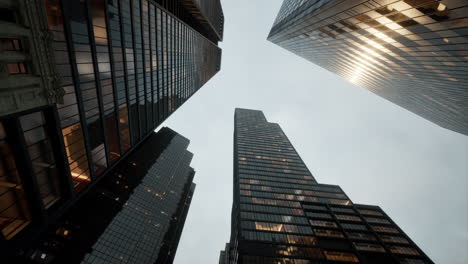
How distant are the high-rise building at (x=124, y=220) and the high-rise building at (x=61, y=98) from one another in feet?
64.9

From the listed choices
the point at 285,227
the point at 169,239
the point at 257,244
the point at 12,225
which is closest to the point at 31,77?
the point at 12,225

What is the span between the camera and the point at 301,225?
2392 inches

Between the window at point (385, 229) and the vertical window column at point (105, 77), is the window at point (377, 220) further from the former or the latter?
the vertical window column at point (105, 77)

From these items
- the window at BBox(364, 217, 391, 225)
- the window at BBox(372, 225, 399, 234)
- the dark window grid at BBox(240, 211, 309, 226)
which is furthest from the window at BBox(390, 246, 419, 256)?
the dark window grid at BBox(240, 211, 309, 226)

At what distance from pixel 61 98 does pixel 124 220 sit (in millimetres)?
66191

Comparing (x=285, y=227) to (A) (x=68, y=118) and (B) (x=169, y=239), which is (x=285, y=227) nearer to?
(B) (x=169, y=239)

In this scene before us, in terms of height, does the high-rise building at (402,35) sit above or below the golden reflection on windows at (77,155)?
above

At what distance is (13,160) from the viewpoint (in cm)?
1449

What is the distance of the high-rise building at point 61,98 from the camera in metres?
13.3

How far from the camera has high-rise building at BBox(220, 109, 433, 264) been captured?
51562 mm

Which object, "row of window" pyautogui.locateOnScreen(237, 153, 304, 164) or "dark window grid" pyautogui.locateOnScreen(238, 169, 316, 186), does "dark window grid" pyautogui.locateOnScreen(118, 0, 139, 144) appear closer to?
"dark window grid" pyautogui.locateOnScreen(238, 169, 316, 186)

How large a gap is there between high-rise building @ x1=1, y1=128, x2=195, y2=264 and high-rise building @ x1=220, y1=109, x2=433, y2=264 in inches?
1233

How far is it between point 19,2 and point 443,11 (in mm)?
30994

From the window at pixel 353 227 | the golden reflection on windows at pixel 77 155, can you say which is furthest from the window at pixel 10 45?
the window at pixel 353 227
